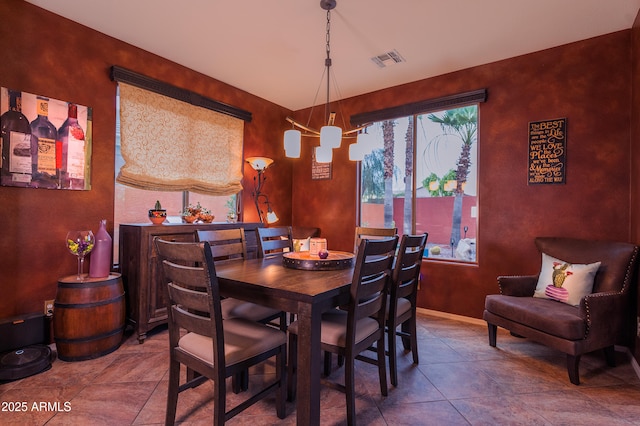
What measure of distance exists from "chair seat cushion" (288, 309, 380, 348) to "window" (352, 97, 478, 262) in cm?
215

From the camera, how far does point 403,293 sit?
2.28 metres

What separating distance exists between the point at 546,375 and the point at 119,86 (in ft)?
14.3

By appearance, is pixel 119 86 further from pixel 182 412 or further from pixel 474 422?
pixel 474 422

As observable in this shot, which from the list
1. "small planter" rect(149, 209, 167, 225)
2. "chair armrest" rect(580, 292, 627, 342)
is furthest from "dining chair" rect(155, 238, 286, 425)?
"chair armrest" rect(580, 292, 627, 342)

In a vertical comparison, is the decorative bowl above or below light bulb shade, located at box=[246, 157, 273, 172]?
below

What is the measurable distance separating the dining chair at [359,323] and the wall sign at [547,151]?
2138mm

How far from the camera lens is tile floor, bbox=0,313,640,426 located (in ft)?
5.86

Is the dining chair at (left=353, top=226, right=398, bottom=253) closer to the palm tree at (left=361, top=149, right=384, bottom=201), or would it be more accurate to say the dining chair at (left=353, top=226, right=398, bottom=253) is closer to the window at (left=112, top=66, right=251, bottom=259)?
the palm tree at (left=361, top=149, right=384, bottom=201)

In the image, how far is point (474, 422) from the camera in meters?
1.78

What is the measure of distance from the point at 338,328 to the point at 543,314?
1.62 meters

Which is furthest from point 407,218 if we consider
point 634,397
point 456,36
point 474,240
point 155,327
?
point 155,327

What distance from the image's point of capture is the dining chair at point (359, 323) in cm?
167

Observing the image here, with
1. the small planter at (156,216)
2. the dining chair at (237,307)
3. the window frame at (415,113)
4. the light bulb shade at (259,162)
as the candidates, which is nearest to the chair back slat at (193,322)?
the dining chair at (237,307)

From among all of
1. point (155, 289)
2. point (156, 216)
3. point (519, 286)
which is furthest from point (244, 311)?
point (519, 286)
